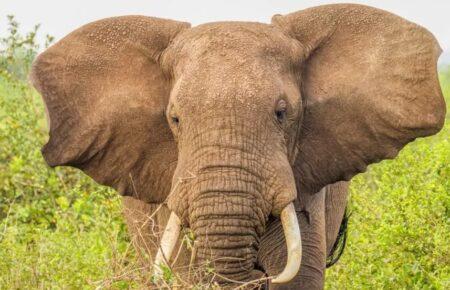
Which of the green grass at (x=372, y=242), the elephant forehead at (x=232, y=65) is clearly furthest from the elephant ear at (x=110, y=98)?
the green grass at (x=372, y=242)

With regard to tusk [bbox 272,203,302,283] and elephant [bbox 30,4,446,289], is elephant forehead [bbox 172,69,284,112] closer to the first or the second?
elephant [bbox 30,4,446,289]

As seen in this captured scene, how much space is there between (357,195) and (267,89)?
104 inches

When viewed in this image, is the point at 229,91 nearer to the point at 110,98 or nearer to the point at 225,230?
the point at 225,230

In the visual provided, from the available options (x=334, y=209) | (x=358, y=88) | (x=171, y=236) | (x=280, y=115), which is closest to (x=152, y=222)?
(x=171, y=236)

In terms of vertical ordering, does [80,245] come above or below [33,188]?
above

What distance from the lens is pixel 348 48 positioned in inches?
258

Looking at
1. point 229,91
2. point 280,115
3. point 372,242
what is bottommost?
point 372,242

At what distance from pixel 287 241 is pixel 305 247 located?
2.31 feet

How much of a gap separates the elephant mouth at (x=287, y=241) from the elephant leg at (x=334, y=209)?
1.49 m

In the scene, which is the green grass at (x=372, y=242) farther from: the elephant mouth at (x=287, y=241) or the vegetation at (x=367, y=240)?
the elephant mouth at (x=287, y=241)

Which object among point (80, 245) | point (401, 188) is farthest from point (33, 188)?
point (401, 188)

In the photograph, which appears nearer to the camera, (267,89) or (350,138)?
(267,89)

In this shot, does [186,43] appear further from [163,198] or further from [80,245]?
[80,245]

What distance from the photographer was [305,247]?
21.6ft
